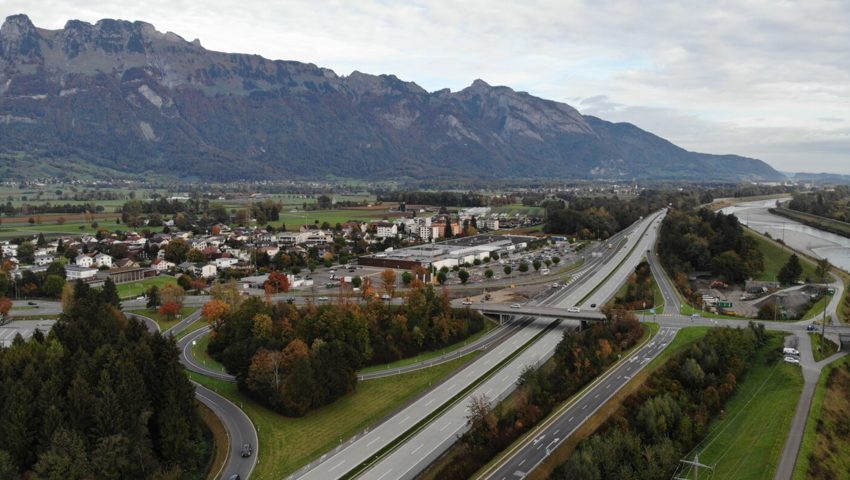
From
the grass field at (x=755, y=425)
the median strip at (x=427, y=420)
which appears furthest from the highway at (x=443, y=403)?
the grass field at (x=755, y=425)

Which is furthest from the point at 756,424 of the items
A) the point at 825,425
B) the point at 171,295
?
the point at 171,295

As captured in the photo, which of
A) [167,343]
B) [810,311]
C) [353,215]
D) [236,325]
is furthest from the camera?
[353,215]

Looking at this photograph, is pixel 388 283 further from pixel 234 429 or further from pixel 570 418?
pixel 570 418

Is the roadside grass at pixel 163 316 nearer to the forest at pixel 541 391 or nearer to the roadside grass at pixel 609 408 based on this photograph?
the forest at pixel 541 391

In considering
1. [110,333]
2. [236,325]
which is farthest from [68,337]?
[236,325]

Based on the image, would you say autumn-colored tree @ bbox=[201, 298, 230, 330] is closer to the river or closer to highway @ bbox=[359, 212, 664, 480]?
highway @ bbox=[359, 212, 664, 480]

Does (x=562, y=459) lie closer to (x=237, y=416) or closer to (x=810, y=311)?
(x=237, y=416)
